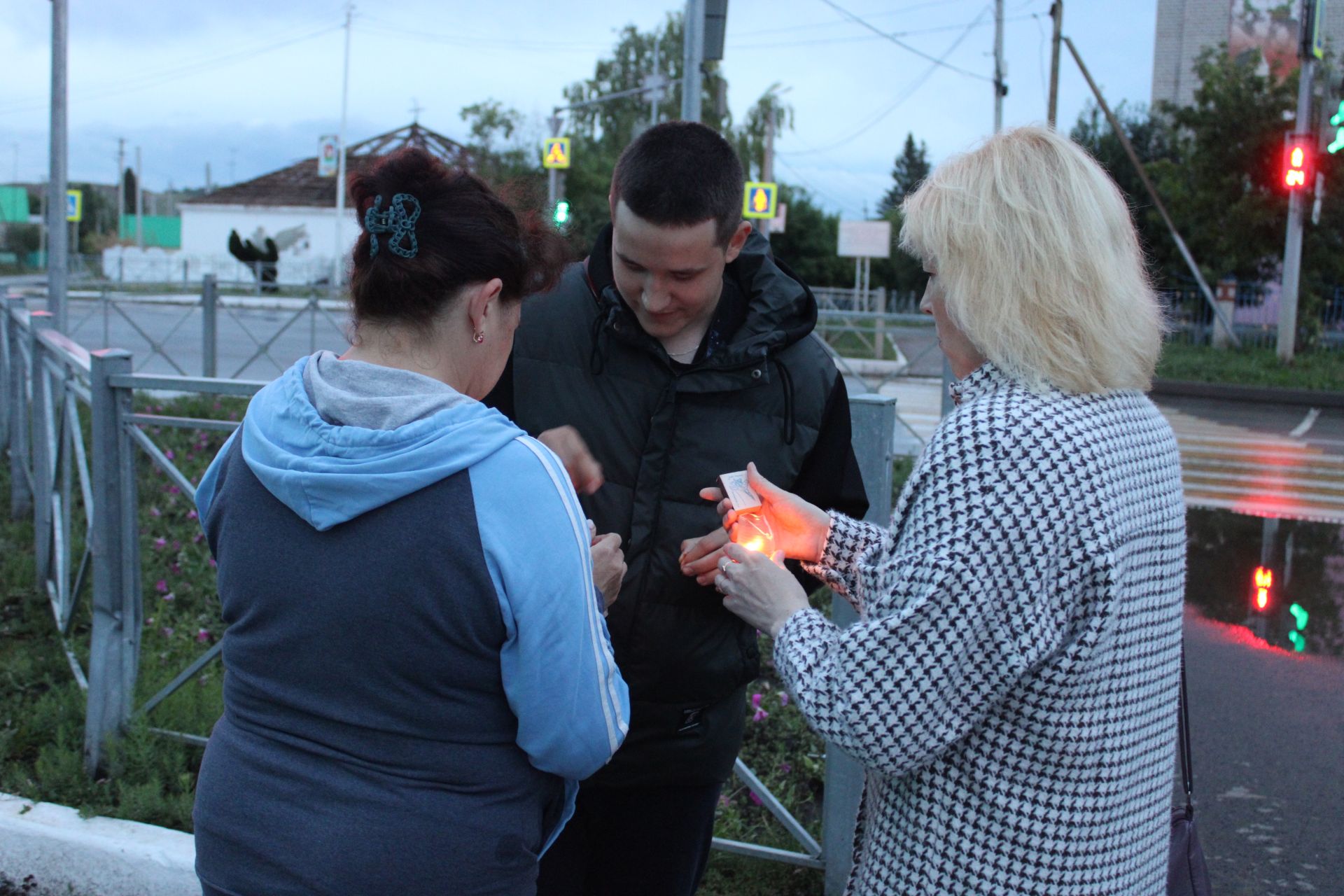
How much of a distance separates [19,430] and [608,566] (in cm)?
596

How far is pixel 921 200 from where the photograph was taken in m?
1.74

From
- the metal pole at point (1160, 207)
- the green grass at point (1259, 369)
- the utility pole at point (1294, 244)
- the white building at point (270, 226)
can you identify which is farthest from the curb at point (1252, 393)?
the white building at point (270, 226)

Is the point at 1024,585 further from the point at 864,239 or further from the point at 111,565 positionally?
the point at 864,239

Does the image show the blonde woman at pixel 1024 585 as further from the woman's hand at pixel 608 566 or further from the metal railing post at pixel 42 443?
the metal railing post at pixel 42 443

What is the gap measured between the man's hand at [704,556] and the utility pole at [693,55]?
20.0 feet

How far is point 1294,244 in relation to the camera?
1855cm

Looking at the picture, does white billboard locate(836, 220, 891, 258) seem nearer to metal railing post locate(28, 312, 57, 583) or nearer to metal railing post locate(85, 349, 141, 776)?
metal railing post locate(28, 312, 57, 583)

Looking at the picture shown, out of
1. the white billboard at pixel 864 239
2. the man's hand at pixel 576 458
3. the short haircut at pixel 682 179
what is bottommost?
the man's hand at pixel 576 458

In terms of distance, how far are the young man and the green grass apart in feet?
60.6

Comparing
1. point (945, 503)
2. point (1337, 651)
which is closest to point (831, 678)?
point (945, 503)

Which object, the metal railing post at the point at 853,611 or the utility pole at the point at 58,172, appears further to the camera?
the utility pole at the point at 58,172

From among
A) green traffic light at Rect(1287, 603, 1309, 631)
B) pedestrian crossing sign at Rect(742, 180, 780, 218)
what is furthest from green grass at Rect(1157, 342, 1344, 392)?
green traffic light at Rect(1287, 603, 1309, 631)

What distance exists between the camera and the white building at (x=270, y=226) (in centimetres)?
4362

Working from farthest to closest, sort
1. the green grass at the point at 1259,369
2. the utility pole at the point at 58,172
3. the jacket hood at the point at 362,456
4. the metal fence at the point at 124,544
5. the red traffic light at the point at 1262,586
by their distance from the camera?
the green grass at the point at 1259,369 < the utility pole at the point at 58,172 < the red traffic light at the point at 1262,586 < the metal fence at the point at 124,544 < the jacket hood at the point at 362,456
